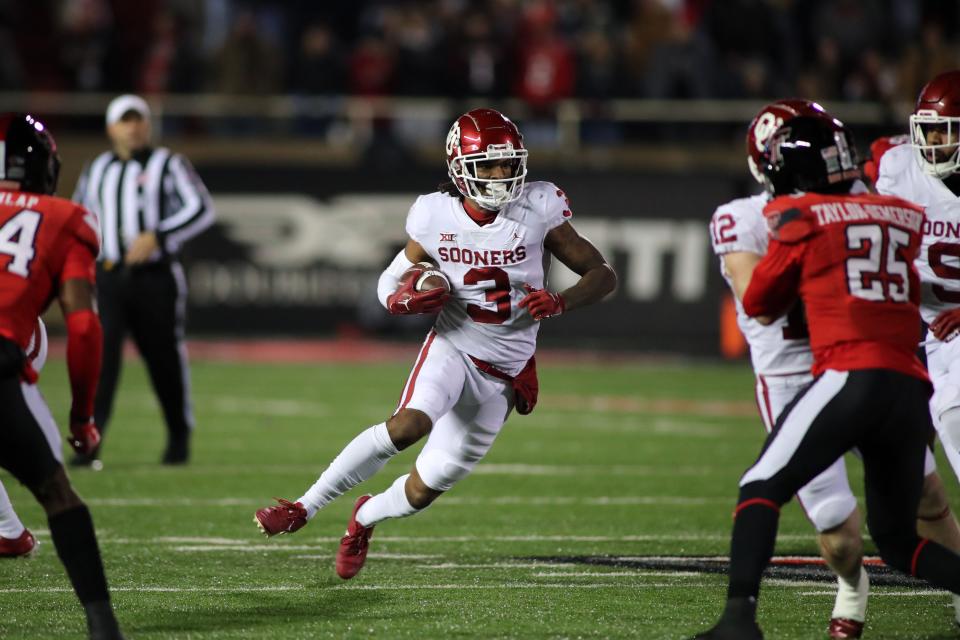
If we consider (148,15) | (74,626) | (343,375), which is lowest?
(343,375)

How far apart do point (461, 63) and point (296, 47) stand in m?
2.83

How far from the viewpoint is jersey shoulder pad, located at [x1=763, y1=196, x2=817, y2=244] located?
4195 millimetres

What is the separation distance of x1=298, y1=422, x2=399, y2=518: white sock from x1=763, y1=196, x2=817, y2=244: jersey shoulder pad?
5.58 ft

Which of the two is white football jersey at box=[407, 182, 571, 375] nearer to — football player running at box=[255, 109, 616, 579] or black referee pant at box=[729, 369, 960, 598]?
football player running at box=[255, 109, 616, 579]

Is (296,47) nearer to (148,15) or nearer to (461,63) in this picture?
(148,15)

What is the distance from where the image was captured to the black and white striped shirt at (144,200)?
28.1 feet

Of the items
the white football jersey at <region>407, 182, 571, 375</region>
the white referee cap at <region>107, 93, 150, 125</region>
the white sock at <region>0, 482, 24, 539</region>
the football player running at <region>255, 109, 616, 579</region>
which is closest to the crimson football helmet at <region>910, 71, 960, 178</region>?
the football player running at <region>255, 109, 616, 579</region>

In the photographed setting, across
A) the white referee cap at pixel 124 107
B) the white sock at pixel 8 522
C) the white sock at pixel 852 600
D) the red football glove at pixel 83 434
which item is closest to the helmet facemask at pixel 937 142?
the white sock at pixel 852 600

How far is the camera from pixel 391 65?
617 inches

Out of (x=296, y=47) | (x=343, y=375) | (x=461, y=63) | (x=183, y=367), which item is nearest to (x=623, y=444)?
(x=183, y=367)

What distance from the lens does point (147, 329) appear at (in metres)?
8.48

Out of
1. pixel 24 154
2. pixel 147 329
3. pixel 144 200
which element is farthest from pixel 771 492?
pixel 144 200

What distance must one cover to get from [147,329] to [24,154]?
4.11 m

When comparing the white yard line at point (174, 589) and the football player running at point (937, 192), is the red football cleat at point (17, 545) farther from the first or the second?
the football player running at point (937, 192)
